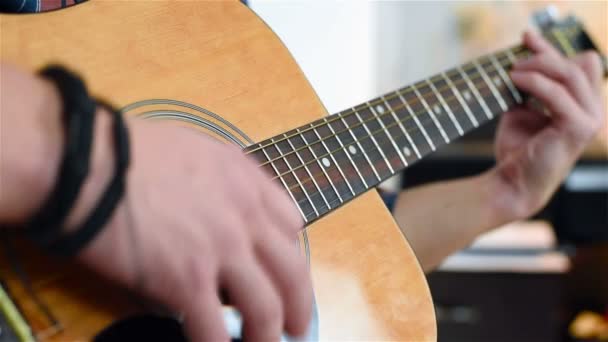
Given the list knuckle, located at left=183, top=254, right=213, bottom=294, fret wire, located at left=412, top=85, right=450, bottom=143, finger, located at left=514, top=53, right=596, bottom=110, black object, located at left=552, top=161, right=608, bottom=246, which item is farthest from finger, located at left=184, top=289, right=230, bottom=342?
black object, located at left=552, top=161, right=608, bottom=246

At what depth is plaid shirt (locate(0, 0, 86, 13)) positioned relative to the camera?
528 millimetres

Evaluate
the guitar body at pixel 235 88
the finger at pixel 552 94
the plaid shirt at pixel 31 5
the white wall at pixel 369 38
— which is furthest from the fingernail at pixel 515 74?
the plaid shirt at pixel 31 5

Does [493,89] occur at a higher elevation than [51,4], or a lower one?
lower

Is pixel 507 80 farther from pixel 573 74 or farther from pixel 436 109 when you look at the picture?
pixel 436 109

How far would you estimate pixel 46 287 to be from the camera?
393mm

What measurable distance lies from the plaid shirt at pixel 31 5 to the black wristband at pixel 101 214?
264 mm

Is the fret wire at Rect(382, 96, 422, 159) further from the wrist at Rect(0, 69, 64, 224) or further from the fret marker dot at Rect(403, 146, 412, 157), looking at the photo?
the wrist at Rect(0, 69, 64, 224)

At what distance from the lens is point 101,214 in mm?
315

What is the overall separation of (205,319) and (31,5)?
341 millimetres

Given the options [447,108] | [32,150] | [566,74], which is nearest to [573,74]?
[566,74]

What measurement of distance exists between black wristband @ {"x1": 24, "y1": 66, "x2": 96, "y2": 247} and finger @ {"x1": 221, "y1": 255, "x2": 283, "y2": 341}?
0.09 metres

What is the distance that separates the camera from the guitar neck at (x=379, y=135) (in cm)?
52

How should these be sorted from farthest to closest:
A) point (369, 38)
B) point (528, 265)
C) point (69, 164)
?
1. point (369, 38)
2. point (528, 265)
3. point (69, 164)

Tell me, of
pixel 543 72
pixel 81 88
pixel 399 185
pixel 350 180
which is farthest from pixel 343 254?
pixel 399 185
